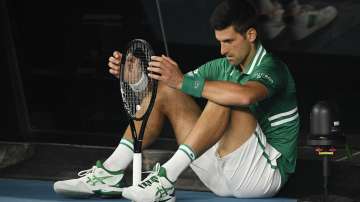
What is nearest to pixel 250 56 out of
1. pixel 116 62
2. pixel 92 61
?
pixel 116 62

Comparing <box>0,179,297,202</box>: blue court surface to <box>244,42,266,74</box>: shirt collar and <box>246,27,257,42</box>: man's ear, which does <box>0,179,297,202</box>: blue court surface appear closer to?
<box>244,42,266,74</box>: shirt collar

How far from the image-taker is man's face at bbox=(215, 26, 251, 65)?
6.73 m

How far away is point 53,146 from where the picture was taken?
8383 millimetres

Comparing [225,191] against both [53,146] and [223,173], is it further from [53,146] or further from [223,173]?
[53,146]

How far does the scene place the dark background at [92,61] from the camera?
7.87m

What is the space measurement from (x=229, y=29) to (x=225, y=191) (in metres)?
0.98

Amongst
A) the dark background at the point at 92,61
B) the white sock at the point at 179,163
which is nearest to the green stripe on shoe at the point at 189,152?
the white sock at the point at 179,163

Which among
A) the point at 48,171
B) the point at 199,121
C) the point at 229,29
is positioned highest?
the point at 229,29

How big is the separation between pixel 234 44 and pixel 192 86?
443 mm

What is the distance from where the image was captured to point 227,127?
6.71 meters

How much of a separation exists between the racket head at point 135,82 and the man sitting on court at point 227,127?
0.12 meters

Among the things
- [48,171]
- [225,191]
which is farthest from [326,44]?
[48,171]

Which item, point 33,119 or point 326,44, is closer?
point 326,44

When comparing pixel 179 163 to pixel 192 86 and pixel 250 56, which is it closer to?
pixel 192 86
